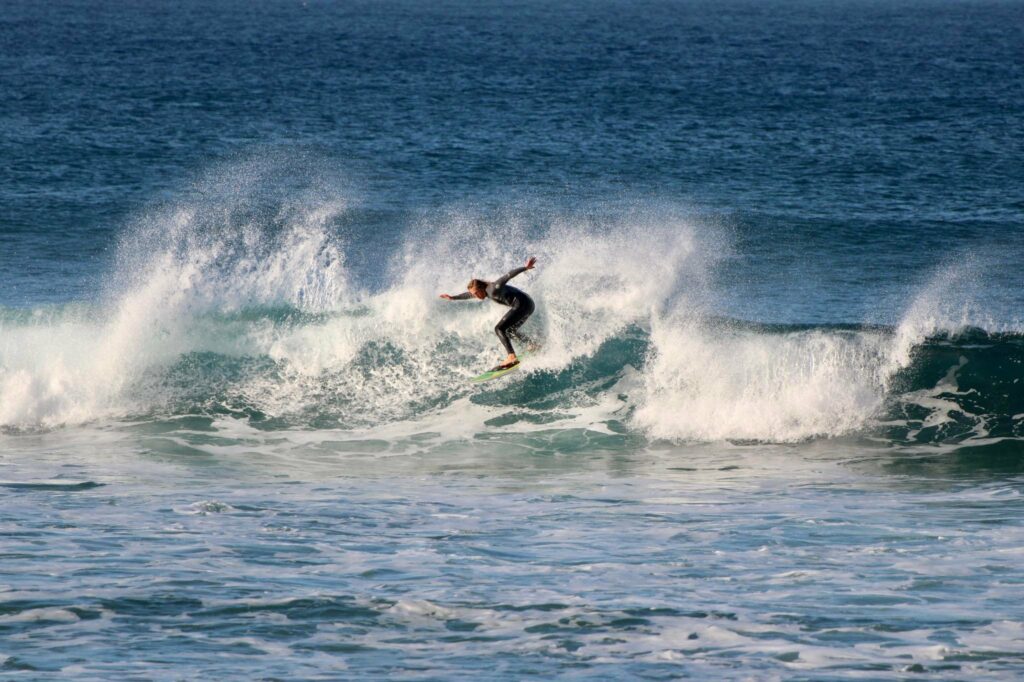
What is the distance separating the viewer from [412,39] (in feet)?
300

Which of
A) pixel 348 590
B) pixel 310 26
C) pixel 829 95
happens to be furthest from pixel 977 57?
pixel 348 590

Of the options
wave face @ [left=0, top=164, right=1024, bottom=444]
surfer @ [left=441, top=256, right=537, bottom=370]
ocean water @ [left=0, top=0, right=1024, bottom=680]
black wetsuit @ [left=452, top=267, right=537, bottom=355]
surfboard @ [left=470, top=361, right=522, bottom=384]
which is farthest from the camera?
surfboard @ [left=470, top=361, right=522, bottom=384]

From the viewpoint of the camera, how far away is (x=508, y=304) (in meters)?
15.8

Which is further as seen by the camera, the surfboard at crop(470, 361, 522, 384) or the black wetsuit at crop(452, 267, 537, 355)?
the surfboard at crop(470, 361, 522, 384)

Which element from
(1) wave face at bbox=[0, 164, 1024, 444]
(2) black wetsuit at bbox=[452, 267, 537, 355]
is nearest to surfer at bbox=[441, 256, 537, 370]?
(2) black wetsuit at bbox=[452, 267, 537, 355]

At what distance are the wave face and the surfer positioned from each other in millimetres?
901

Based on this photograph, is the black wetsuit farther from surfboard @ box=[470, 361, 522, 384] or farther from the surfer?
surfboard @ box=[470, 361, 522, 384]

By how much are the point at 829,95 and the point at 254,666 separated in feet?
177

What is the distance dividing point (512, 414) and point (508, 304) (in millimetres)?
1767

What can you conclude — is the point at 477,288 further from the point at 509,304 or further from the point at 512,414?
the point at 512,414

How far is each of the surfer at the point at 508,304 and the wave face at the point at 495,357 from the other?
0.90 meters

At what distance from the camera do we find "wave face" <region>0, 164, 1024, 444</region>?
1633 cm

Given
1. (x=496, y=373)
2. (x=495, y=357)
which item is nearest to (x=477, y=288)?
(x=496, y=373)

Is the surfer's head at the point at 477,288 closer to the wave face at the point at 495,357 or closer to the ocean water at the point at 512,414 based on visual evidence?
the ocean water at the point at 512,414
